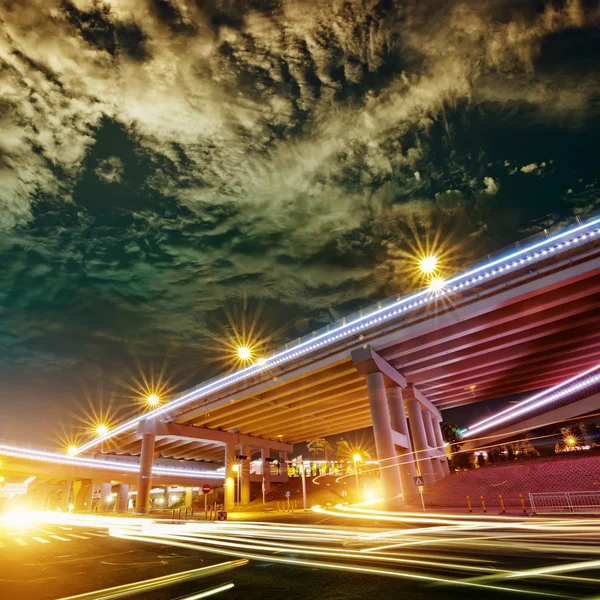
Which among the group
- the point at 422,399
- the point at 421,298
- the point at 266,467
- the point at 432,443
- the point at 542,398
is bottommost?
the point at 266,467

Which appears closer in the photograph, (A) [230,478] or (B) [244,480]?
(A) [230,478]

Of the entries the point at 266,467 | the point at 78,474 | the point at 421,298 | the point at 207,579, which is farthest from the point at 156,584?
the point at 266,467

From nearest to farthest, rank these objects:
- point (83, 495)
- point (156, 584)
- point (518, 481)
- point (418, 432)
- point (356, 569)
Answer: point (156, 584), point (356, 569), point (518, 481), point (418, 432), point (83, 495)

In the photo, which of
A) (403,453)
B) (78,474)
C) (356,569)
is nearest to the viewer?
(356,569)

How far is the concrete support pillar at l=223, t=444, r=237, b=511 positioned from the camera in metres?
57.1

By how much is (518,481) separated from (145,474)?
5014 centimetres

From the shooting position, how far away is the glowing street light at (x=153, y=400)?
54531 mm

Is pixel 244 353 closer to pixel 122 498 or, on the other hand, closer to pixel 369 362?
pixel 369 362

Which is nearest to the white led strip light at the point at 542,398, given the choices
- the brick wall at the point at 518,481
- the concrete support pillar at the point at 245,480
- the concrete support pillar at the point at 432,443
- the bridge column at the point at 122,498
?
the concrete support pillar at the point at 432,443

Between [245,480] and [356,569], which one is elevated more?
[245,480]

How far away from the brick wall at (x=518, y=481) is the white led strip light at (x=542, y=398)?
23491mm

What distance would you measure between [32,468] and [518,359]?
72.4m

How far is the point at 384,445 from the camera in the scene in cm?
3262

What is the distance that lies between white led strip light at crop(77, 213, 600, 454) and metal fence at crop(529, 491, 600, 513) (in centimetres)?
1494
